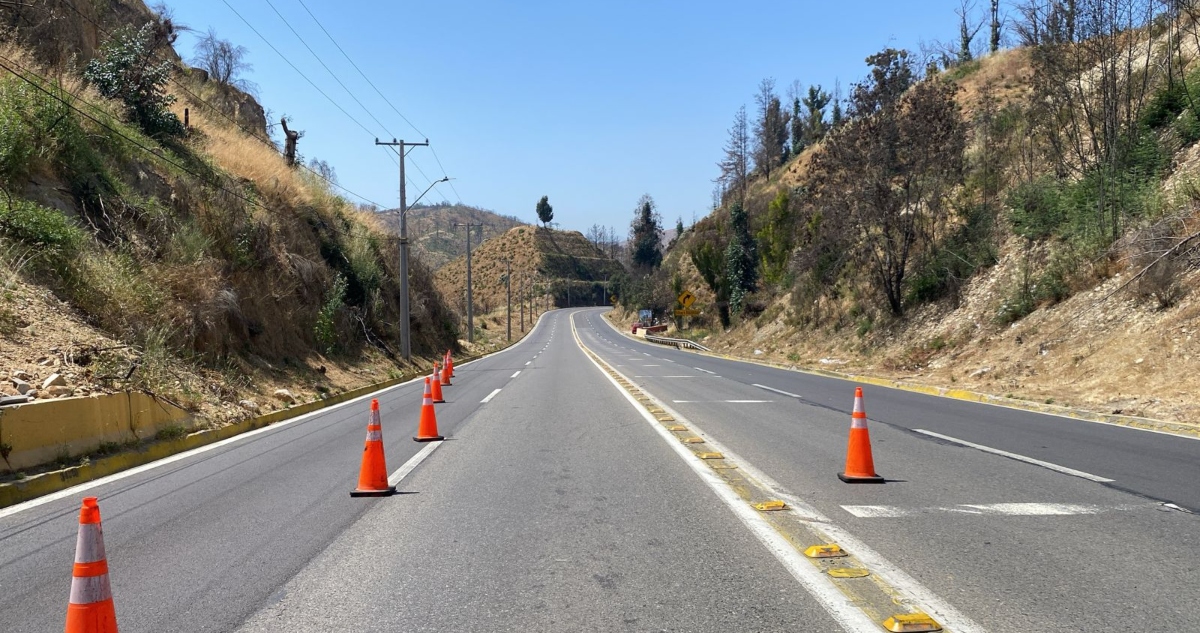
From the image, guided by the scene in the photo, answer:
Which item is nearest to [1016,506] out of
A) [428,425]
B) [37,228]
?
[428,425]

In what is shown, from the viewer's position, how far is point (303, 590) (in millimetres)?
4613

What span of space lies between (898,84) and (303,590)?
29132 mm

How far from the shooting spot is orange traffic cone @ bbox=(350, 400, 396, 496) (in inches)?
285

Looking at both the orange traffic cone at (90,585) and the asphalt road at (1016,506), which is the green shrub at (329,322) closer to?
the asphalt road at (1016,506)

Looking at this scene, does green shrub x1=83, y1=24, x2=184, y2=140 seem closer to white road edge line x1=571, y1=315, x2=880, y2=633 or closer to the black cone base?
the black cone base

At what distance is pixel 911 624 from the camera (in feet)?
12.8

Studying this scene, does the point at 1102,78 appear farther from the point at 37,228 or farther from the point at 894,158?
the point at 37,228

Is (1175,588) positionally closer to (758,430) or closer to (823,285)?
(758,430)

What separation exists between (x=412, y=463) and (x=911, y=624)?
6351 mm

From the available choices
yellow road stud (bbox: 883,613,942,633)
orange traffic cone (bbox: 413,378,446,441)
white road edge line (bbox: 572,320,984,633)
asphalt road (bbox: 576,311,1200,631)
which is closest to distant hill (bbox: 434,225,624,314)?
orange traffic cone (bbox: 413,378,446,441)

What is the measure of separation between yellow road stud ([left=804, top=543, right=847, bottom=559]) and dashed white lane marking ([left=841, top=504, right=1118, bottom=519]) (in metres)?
1.09

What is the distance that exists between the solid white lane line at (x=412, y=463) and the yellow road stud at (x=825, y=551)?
4.37 m

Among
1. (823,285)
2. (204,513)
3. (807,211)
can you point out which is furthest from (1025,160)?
(204,513)

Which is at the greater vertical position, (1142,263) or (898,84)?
(898,84)
